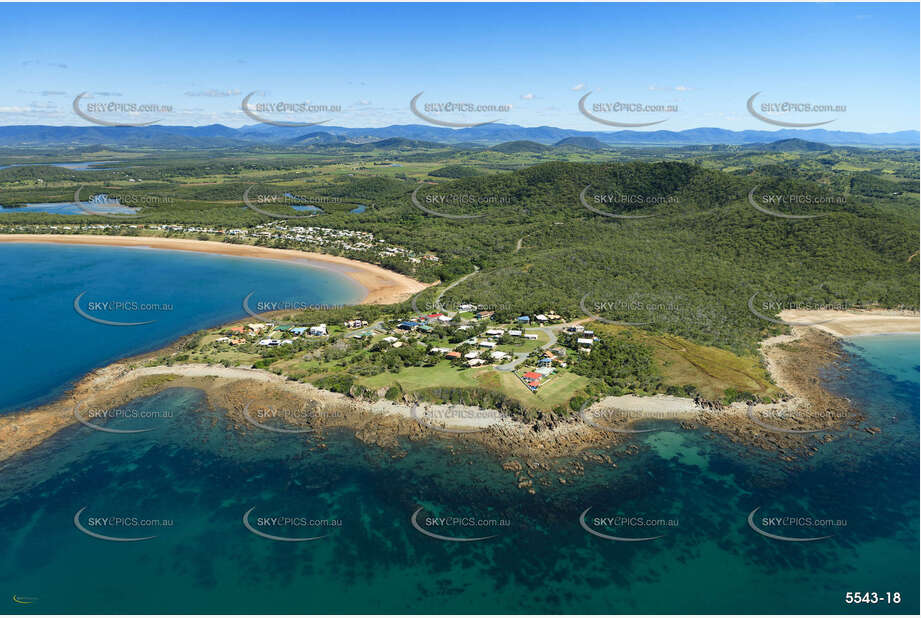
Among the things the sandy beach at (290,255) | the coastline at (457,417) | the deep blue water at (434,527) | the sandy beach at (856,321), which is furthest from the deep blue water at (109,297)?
the sandy beach at (856,321)

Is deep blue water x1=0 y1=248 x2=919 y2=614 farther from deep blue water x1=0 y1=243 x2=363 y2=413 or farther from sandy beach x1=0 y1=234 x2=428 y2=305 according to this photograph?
sandy beach x1=0 y1=234 x2=428 y2=305

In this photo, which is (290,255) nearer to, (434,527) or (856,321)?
(434,527)

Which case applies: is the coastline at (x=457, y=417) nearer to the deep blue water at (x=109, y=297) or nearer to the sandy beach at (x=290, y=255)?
the deep blue water at (x=109, y=297)

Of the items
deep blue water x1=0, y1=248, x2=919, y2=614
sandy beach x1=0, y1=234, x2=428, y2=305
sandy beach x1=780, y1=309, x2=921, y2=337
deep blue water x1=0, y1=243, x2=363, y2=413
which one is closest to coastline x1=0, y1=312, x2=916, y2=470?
deep blue water x1=0, y1=248, x2=919, y2=614

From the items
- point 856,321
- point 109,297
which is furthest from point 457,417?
point 109,297

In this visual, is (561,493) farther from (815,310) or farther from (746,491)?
(815,310)
